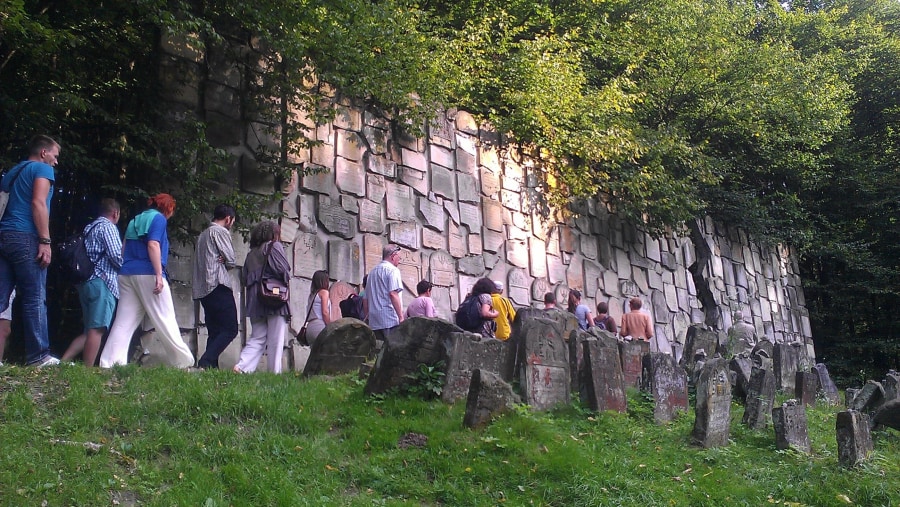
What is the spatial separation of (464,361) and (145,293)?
279 cm

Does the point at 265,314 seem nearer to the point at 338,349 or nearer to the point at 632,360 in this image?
the point at 338,349

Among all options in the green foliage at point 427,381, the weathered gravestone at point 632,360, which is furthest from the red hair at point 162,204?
the weathered gravestone at point 632,360

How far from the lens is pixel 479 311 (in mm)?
9359

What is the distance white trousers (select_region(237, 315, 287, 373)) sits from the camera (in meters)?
7.89

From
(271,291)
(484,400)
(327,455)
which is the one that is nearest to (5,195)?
(271,291)

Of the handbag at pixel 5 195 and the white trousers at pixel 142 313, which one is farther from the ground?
the handbag at pixel 5 195

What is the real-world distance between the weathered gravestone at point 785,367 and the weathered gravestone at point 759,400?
3219 millimetres

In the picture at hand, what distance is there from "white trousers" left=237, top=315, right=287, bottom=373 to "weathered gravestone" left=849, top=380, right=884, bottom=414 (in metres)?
6.02

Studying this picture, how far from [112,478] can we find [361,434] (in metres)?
1.84

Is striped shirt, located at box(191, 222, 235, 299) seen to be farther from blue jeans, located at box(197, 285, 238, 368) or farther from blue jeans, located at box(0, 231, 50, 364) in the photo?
blue jeans, located at box(0, 231, 50, 364)

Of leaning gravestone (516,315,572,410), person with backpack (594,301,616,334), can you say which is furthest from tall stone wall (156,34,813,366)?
leaning gravestone (516,315,572,410)

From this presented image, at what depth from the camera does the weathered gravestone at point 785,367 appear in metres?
11.4

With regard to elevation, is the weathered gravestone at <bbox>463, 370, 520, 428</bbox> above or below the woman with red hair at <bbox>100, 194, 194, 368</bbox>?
below

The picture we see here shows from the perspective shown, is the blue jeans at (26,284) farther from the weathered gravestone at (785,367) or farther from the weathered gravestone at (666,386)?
the weathered gravestone at (785,367)
